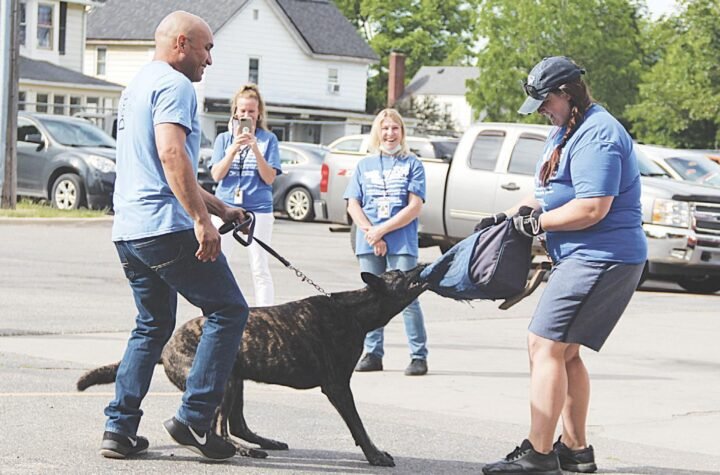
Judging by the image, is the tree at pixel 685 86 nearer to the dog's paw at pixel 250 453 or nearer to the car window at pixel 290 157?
the car window at pixel 290 157

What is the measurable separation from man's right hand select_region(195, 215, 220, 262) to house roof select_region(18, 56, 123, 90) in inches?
1646

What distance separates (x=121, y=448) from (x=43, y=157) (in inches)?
754

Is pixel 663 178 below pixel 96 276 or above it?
above

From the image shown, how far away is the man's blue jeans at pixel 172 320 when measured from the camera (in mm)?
6250

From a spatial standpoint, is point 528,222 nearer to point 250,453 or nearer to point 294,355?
point 294,355

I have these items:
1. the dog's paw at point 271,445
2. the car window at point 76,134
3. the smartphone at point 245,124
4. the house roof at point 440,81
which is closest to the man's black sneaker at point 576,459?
the dog's paw at point 271,445

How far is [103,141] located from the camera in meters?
25.5

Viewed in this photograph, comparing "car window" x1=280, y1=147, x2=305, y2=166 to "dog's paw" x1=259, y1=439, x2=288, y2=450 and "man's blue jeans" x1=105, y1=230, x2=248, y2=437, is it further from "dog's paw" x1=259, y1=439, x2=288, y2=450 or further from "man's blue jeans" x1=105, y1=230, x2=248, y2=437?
"man's blue jeans" x1=105, y1=230, x2=248, y2=437

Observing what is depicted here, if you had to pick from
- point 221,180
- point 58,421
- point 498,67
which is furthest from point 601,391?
point 498,67

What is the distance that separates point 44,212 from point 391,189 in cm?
1411

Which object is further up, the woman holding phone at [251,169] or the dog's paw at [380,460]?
the woman holding phone at [251,169]

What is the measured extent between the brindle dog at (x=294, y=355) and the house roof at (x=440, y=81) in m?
93.9

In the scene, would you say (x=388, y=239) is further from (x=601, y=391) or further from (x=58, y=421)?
(x=58, y=421)

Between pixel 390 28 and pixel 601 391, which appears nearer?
pixel 601 391
